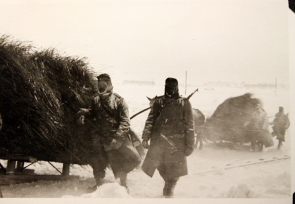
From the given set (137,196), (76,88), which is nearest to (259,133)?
(137,196)

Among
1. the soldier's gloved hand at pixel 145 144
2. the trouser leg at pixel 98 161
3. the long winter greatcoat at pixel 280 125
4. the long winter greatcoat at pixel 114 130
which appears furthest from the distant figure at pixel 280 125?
the trouser leg at pixel 98 161

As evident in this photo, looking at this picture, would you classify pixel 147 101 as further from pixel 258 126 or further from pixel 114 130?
pixel 258 126

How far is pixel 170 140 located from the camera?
9.34 feet

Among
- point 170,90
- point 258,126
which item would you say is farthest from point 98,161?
point 258,126

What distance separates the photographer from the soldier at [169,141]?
2.84m

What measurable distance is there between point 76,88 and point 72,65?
0.24 meters

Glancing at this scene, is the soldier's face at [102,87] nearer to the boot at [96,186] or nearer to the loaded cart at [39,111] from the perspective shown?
the loaded cart at [39,111]

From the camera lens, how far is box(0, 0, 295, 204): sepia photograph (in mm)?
2773

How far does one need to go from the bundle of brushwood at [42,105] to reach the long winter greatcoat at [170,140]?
1.97ft

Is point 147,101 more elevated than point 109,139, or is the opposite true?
point 147,101

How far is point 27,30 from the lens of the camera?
3.01 metres

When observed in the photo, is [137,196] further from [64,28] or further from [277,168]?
[64,28]

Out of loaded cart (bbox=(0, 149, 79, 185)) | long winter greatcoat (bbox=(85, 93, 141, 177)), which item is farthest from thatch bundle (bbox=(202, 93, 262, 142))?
loaded cart (bbox=(0, 149, 79, 185))

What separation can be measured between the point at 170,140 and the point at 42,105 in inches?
48.7
